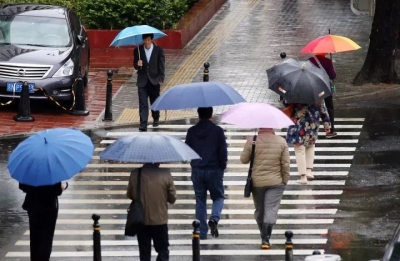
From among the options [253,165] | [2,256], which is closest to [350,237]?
[253,165]

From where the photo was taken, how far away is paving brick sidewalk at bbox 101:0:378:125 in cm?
2316

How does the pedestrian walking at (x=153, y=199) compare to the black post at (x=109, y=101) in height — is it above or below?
above

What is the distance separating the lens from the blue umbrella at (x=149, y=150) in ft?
37.7

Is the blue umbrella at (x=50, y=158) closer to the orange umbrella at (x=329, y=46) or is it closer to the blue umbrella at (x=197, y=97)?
the blue umbrella at (x=197, y=97)

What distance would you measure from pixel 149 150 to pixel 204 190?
238 cm

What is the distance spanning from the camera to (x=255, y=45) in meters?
28.2

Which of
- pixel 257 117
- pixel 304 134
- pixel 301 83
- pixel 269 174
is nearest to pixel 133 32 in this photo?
pixel 304 134

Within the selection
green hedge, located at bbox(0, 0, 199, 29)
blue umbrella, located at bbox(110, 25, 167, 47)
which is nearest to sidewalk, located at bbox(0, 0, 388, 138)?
green hedge, located at bbox(0, 0, 199, 29)

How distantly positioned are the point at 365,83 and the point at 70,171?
13398mm

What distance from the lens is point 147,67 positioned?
20156 millimetres

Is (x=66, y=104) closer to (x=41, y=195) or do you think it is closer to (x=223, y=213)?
(x=223, y=213)

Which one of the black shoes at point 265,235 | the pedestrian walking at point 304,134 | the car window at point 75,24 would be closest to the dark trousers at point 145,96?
the car window at point 75,24

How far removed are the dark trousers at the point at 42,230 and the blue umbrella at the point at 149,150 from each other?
949 millimetres

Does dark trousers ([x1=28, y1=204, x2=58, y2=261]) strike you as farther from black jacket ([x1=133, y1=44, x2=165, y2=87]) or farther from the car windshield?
the car windshield
